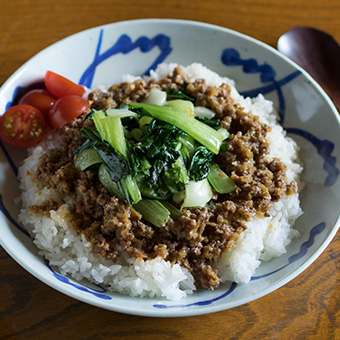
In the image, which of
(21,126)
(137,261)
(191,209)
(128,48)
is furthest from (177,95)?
(137,261)

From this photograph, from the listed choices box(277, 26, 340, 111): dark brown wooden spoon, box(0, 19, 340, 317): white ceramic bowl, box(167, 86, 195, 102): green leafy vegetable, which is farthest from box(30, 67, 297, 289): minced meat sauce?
box(277, 26, 340, 111): dark brown wooden spoon

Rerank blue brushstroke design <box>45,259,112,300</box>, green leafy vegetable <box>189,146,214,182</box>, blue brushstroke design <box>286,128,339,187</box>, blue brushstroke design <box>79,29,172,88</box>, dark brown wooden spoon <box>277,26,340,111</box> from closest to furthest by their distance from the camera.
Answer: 1. blue brushstroke design <box>45,259,112,300</box>
2. green leafy vegetable <box>189,146,214,182</box>
3. blue brushstroke design <box>286,128,339,187</box>
4. blue brushstroke design <box>79,29,172,88</box>
5. dark brown wooden spoon <box>277,26,340,111</box>

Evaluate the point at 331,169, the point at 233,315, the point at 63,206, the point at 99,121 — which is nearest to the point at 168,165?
the point at 99,121

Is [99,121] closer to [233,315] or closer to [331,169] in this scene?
[233,315]

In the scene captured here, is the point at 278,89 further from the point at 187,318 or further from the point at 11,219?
the point at 11,219

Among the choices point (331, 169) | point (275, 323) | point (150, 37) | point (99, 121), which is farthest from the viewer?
point (150, 37)

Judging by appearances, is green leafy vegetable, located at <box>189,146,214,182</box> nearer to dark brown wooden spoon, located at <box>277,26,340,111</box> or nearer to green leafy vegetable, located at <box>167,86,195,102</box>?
green leafy vegetable, located at <box>167,86,195,102</box>
